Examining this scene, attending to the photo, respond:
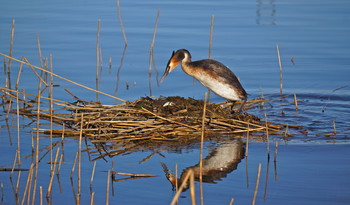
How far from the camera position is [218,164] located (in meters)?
7.02

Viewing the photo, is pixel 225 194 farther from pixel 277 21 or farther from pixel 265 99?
pixel 277 21

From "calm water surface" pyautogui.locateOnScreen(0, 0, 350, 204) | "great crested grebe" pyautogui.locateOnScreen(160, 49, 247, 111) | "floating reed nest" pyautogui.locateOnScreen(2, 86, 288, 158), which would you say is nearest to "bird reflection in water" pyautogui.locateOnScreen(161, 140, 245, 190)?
"calm water surface" pyautogui.locateOnScreen(0, 0, 350, 204)

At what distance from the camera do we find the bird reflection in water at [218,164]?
21.5 ft

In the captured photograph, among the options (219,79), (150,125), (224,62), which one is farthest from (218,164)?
(224,62)

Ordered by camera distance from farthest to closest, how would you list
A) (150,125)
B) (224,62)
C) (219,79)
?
(224,62)
(219,79)
(150,125)

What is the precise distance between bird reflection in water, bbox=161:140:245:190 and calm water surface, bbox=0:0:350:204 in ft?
0.11

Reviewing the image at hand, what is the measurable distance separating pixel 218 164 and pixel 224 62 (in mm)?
5358

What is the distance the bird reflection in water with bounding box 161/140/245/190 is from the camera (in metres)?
6.57

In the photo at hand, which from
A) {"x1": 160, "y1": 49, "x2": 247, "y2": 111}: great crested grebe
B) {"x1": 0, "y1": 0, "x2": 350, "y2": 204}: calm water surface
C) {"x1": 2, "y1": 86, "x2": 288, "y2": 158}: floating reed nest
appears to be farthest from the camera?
{"x1": 160, "y1": 49, "x2": 247, "y2": 111}: great crested grebe

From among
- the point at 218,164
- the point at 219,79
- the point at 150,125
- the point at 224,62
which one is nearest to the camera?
the point at 218,164

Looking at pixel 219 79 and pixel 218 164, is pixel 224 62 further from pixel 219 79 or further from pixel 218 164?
pixel 218 164

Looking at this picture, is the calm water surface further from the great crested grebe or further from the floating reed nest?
the great crested grebe

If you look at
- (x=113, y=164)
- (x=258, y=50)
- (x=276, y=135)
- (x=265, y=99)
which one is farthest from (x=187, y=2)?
(x=113, y=164)


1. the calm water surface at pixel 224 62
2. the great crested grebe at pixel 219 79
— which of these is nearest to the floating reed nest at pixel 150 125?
the calm water surface at pixel 224 62
